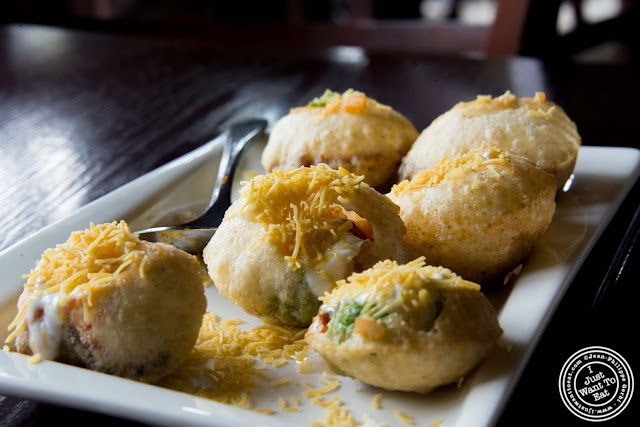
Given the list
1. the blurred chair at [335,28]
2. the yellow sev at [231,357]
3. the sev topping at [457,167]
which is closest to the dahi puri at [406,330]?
the yellow sev at [231,357]

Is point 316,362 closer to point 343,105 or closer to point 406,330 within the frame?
point 406,330

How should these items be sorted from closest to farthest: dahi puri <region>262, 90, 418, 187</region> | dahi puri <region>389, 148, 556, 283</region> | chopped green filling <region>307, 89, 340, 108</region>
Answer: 1. dahi puri <region>389, 148, 556, 283</region>
2. dahi puri <region>262, 90, 418, 187</region>
3. chopped green filling <region>307, 89, 340, 108</region>

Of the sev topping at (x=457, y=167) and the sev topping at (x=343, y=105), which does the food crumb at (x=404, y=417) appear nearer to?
the sev topping at (x=457, y=167)

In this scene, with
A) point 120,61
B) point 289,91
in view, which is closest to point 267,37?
point 120,61

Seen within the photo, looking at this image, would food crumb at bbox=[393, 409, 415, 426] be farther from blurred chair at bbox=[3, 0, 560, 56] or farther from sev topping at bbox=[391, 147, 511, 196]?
blurred chair at bbox=[3, 0, 560, 56]

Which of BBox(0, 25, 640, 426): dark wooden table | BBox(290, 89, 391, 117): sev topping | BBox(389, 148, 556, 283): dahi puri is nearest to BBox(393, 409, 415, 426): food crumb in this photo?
BBox(0, 25, 640, 426): dark wooden table
